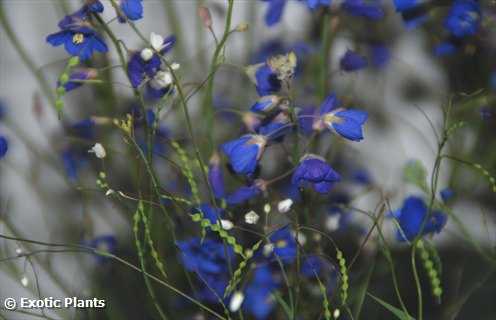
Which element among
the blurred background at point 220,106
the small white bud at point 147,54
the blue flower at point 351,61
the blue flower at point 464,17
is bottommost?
the blurred background at point 220,106

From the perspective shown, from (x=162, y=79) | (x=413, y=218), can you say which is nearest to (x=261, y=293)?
(x=413, y=218)

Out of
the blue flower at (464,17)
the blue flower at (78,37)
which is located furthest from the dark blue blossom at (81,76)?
the blue flower at (464,17)

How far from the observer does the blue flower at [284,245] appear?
0.75 m

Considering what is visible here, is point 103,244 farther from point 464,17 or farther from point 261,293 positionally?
point 464,17

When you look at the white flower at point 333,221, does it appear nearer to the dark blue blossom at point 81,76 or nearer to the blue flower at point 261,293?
the blue flower at point 261,293

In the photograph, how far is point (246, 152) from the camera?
646 millimetres

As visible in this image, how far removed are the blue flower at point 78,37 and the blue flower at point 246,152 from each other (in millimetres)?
150

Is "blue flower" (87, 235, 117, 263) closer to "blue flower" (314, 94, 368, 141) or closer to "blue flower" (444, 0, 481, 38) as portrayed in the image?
"blue flower" (314, 94, 368, 141)

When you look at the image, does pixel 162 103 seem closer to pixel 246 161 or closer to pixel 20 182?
pixel 246 161

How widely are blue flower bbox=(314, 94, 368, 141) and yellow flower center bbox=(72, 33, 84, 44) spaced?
220mm

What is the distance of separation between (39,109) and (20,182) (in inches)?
13.4

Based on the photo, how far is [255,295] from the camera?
0.83 metres

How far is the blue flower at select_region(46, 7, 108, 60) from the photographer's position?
2.18 ft

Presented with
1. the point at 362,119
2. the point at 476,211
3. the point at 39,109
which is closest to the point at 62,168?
the point at 39,109
